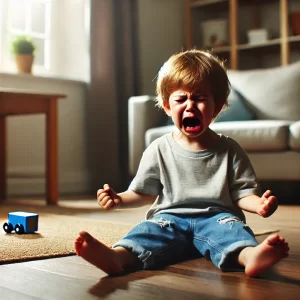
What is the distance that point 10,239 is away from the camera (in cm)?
139

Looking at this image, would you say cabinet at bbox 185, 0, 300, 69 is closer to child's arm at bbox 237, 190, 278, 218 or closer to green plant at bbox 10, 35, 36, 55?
green plant at bbox 10, 35, 36, 55

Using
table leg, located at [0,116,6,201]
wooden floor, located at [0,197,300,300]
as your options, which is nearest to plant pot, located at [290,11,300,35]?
table leg, located at [0,116,6,201]

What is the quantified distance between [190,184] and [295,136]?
155 centimetres

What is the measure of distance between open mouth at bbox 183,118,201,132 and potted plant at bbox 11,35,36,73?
7.48ft

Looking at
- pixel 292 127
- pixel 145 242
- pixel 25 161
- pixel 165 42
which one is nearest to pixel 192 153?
pixel 145 242

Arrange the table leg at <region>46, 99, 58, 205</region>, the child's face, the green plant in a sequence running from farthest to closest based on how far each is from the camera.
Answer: the green plant, the table leg at <region>46, 99, 58, 205</region>, the child's face

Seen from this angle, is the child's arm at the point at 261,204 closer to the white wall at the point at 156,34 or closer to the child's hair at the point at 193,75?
the child's hair at the point at 193,75

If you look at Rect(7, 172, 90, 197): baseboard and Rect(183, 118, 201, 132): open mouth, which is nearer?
Rect(183, 118, 201, 132): open mouth

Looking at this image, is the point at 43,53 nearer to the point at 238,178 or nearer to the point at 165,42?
the point at 165,42

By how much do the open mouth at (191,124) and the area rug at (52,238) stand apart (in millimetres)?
381

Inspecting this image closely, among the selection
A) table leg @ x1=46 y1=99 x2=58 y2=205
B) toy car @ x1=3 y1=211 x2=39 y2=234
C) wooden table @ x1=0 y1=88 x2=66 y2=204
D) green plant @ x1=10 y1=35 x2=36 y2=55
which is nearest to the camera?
toy car @ x1=3 y1=211 x2=39 y2=234

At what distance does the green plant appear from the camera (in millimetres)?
3205

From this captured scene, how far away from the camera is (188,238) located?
3.91 feet

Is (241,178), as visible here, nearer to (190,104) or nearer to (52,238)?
(190,104)
